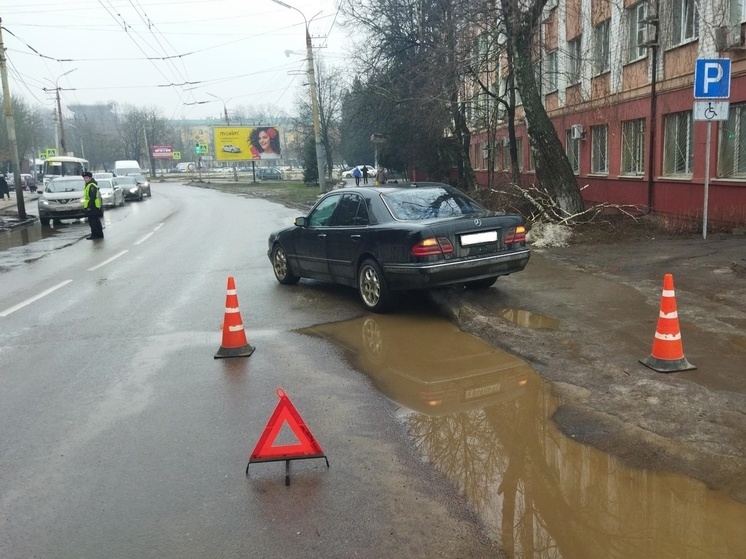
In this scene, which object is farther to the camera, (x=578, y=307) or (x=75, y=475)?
(x=578, y=307)

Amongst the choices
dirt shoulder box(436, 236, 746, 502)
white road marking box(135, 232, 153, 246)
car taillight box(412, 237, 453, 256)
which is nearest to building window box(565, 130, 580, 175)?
dirt shoulder box(436, 236, 746, 502)

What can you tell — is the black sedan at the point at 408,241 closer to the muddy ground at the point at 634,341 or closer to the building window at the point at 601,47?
the muddy ground at the point at 634,341

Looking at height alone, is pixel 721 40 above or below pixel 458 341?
above

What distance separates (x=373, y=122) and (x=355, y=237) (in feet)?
87.2

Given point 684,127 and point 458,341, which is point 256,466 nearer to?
point 458,341

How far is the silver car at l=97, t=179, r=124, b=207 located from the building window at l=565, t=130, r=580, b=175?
73.1 feet

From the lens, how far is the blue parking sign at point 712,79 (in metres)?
11.0

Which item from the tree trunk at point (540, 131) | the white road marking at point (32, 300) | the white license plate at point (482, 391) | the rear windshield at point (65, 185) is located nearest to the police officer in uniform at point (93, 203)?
the white road marking at point (32, 300)

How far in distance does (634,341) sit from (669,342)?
2.78ft

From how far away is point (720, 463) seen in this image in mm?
3850

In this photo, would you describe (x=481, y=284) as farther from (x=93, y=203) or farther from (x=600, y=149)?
(x=600, y=149)

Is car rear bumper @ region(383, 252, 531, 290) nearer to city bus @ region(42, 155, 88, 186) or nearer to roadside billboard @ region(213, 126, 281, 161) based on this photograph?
city bus @ region(42, 155, 88, 186)

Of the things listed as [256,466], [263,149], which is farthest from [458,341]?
[263,149]

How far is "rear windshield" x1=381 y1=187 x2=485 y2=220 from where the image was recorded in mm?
8180
